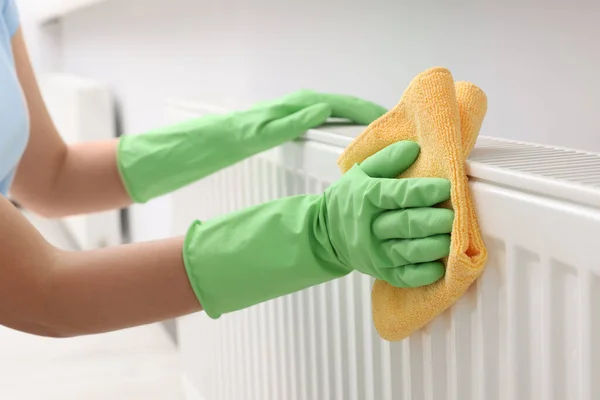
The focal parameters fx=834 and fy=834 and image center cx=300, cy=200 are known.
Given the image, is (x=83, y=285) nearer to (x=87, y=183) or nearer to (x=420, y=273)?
(x=420, y=273)

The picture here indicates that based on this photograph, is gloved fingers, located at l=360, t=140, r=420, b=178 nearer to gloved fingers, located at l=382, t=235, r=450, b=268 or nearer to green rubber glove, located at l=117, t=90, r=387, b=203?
gloved fingers, located at l=382, t=235, r=450, b=268

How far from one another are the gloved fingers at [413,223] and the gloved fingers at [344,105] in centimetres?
29

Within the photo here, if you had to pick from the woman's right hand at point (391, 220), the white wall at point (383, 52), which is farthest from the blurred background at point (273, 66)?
the woman's right hand at point (391, 220)

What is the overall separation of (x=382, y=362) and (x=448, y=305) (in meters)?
0.15

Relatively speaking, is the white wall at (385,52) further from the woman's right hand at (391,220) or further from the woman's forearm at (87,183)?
the woman's forearm at (87,183)

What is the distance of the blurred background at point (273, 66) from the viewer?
0.73 meters

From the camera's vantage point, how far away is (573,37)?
696 mm

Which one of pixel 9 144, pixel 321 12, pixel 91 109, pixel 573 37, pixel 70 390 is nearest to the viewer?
pixel 573 37

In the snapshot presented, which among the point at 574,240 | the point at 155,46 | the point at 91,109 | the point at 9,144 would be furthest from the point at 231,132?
the point at 91,109

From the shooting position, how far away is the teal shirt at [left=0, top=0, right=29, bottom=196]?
856 mm

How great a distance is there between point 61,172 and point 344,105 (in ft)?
1.26

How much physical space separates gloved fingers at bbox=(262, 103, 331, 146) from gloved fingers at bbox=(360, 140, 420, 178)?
21cm

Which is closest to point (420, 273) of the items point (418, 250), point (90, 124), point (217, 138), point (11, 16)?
point (418, 250)

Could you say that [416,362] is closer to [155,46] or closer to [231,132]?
[231,132]
